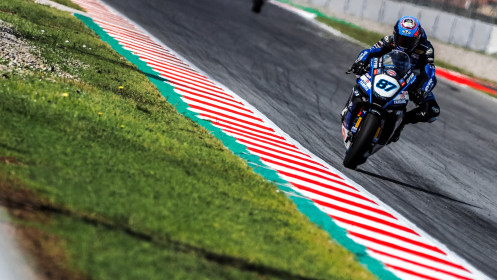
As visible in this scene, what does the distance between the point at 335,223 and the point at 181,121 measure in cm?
321

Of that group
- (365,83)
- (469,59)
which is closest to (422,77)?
(365,83)

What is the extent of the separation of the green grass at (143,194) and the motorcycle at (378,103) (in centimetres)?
189

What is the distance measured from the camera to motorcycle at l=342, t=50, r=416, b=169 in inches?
362

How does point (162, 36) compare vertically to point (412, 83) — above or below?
below

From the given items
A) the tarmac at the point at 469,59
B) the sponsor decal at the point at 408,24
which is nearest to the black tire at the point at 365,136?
the sponsor decal at the point at 408,24

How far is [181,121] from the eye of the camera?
32.3ft

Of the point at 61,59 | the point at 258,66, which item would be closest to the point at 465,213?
the point at 61,59

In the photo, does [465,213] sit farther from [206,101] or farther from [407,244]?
[206,101]

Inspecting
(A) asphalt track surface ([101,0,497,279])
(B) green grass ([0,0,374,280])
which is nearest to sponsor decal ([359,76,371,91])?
(A) asphalt track surface ([101,0,497,279])

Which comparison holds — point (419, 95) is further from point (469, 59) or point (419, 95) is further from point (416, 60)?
point (469, 59)

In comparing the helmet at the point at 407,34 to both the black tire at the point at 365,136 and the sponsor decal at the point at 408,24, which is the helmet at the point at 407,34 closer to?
the sponsor decal at the point at 408,24

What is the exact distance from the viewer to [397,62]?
9.34m

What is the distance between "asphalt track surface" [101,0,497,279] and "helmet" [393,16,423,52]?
6.89 feet

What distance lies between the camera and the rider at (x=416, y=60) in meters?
9.42
